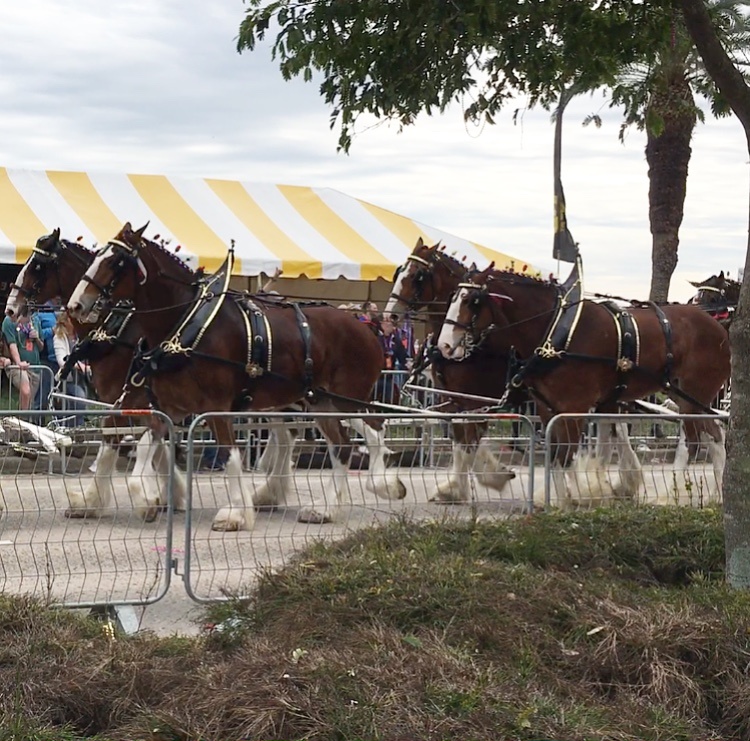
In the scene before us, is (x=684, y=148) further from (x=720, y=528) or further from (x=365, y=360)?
(x=720, y=528)

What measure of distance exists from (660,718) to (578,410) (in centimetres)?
599

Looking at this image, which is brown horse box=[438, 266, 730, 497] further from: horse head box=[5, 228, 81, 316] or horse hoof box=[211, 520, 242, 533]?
horse head box=[5, 228, 81, 316]

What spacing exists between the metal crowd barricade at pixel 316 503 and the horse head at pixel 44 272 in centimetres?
316

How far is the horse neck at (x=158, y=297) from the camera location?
1009 cm

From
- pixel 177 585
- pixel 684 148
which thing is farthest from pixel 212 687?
pixel 684 148

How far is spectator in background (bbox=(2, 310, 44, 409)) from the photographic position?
46.0 feet

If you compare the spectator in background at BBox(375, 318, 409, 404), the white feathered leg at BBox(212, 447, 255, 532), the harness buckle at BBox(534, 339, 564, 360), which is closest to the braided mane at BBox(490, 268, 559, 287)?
the harness buckle at BBox(534, 339, 564, 360)

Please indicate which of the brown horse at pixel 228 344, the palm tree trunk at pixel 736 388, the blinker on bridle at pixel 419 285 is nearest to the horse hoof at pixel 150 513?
the brown horse at pixel 228 344

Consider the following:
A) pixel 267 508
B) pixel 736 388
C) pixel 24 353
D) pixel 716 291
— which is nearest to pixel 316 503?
pixel 267 508

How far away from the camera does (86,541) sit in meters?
7.41

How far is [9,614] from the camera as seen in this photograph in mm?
5285

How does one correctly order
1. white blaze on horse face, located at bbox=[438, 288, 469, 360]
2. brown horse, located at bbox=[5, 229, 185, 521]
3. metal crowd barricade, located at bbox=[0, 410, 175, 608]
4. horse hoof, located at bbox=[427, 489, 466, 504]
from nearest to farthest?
1. metal crowd barricade, located at bbox=[0, 410, 175, 608]
2. horse hoof, located at bbox=[427, 489, 466, 504]
3. brown horse, located at bbox=[5, 229, 185, 521]
4. white blaze on horse face, located at bbox=[438, 288, 469, 360]

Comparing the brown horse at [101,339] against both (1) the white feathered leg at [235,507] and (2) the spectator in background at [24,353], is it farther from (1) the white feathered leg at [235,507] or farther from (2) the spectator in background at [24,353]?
(2) the spectator in background at [24,353]

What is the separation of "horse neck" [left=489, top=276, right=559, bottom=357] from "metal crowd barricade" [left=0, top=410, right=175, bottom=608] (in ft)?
12.2
